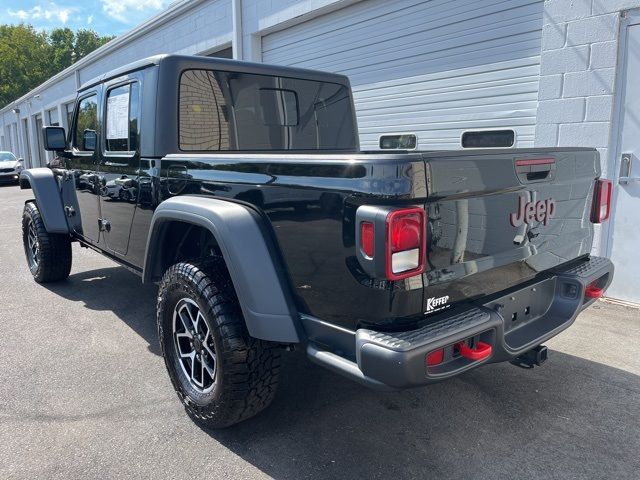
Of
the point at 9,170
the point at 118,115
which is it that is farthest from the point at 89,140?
the point at 9,170

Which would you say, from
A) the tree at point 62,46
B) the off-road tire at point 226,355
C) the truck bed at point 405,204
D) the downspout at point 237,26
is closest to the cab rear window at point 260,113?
the truck bed at point 405,204

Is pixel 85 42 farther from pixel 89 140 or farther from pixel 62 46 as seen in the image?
pixel 89 140

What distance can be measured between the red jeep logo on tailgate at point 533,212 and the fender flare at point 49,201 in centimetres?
430

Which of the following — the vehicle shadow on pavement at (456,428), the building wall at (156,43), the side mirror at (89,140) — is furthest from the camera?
the building wall at (156,43)

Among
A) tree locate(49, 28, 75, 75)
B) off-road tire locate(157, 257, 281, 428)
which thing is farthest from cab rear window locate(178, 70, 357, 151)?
tree locate(49, 28, 75, 75)

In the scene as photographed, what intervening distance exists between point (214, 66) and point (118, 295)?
9.35ft

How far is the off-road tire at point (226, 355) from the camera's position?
8.01ft

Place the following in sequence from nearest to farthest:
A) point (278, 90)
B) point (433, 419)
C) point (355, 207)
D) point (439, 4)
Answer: point (355, 207)
point (433, 419)
point (278, 90)
point (439, 4)

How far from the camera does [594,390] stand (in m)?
3.20

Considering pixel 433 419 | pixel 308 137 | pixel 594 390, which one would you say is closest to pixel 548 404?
pixel 594 390

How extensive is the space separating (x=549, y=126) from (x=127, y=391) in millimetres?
4374

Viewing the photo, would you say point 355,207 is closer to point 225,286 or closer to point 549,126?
point 225,286

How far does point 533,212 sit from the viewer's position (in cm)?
237

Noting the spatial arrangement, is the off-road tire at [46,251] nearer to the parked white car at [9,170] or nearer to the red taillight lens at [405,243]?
the red taillight lens at [405,243]
